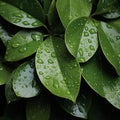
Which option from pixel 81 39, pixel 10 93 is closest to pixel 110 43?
pixel 81 39

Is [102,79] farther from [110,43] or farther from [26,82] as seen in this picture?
[26,82]

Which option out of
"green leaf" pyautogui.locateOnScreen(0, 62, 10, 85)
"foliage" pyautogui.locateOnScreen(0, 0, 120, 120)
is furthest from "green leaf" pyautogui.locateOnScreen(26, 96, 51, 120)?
"green leaf" pyautogui.locateOnScreen(0, 62, 10, 85)

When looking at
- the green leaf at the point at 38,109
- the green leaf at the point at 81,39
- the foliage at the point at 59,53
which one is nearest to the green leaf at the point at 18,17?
the foliage at the point at 59,53

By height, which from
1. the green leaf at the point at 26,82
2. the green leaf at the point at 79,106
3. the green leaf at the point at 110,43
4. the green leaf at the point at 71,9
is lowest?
the green leaf at the point at 79,106

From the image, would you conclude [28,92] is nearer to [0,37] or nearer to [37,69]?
[37,69]

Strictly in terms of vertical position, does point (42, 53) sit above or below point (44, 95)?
above

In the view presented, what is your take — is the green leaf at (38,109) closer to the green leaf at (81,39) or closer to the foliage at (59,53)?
the foliage at (59,53)

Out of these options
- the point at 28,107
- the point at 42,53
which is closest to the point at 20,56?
the point at 42,53
